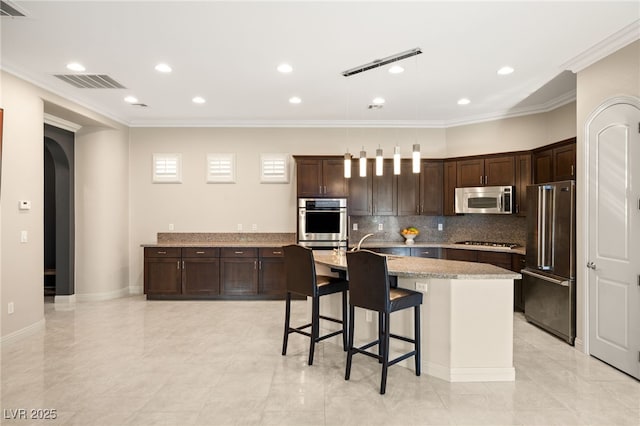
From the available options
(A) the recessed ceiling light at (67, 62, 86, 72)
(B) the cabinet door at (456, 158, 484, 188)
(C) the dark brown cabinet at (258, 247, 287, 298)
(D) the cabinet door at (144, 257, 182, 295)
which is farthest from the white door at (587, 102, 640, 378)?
(D) the cabinet door at (144, 257, 182, 295)

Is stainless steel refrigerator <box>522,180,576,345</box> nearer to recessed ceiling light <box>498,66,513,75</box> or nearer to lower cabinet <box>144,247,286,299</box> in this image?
recessed ceiling light <box>498,66,513,75</box>

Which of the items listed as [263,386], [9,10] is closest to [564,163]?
[263,386]

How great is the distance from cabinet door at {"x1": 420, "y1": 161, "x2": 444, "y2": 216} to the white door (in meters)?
2.77

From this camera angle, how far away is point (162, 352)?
3.87m

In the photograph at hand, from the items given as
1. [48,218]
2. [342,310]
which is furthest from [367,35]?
[48,218]

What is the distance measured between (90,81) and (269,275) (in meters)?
3.58

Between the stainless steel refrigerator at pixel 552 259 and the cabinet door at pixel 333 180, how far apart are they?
2745 millimetres

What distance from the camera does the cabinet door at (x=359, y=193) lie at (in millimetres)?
6426

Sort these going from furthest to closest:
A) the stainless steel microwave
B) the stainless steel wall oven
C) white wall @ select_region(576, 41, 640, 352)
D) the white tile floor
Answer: the stainless steel wall oven
the stainless steel microwave
white wall @ select_region(576, 41, 640, 352)
the white tile floor

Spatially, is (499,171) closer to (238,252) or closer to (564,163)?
(564,163)

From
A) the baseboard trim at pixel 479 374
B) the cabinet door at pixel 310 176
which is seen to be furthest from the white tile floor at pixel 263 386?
the cabinet door at pixel 310 176

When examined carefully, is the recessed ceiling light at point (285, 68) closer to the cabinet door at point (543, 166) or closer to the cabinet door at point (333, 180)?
the cabinet door at point (333, 180)

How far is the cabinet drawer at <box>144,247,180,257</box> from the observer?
6.11 meters

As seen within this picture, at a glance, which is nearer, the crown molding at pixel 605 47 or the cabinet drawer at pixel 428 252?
the crown molding at pixel 605 47
